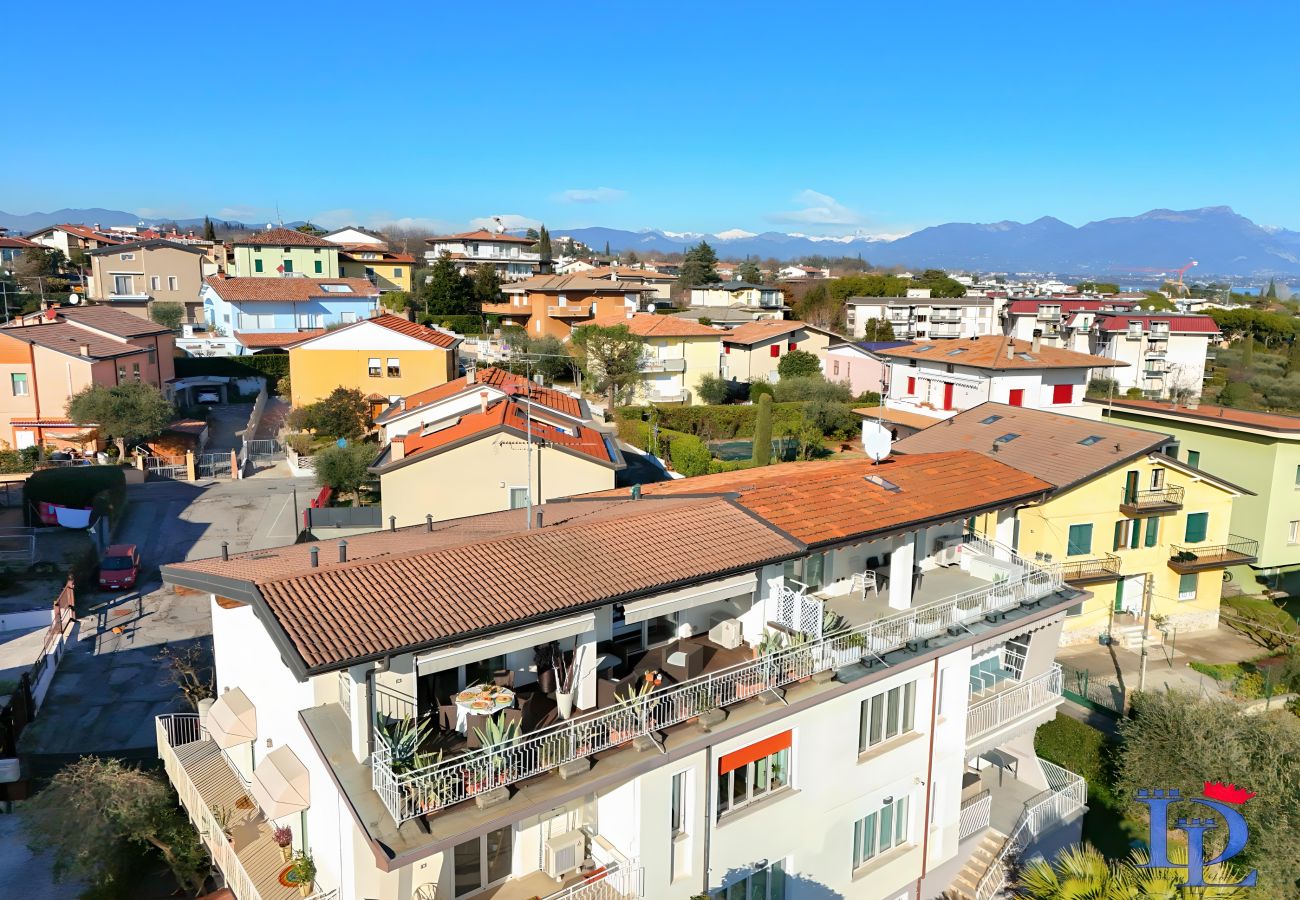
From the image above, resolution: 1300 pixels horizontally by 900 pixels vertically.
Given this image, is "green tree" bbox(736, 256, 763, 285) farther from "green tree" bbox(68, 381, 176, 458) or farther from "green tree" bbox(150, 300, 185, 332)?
"green tree" bbox(68, 381, 176, 458)

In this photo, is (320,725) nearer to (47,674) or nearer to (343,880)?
(343,880)

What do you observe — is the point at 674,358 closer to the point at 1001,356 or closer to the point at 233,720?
the point at 1001,356

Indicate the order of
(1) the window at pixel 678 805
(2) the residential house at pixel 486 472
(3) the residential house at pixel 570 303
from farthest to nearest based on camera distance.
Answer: (3) the residential house at pixel 570 303, (2) the residential house at pixel 486 472, (1) the window at pixel 678 805

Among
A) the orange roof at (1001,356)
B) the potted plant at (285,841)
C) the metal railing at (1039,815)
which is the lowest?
the metal railing at (1039,815)

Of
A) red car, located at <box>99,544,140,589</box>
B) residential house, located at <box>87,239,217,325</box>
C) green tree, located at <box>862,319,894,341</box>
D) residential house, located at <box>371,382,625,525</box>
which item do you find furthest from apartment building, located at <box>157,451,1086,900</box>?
residential house, located at <box>87,239,217,325</box>

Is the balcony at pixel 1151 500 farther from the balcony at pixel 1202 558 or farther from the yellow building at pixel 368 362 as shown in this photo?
the yellow building at pixel 368 362

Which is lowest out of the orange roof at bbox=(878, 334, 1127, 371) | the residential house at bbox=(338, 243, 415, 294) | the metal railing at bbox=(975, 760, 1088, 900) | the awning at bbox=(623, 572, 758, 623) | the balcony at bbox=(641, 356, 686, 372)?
the metal railing at bbox=(975, 760, 1088, 900)

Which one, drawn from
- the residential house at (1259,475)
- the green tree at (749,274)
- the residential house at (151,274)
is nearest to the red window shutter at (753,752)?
the residential house at (1259,475)
